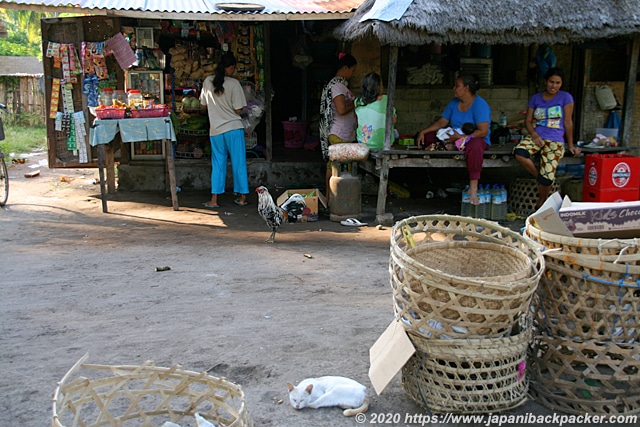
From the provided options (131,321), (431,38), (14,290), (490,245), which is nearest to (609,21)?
(431,38)

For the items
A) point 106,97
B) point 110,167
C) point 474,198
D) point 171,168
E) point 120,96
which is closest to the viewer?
point 474,198

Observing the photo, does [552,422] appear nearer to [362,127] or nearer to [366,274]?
[366,274]

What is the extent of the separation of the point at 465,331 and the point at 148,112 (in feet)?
19.8

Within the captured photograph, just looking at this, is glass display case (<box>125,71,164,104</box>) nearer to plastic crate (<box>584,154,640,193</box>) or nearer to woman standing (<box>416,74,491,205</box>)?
woman standing (<box>416,74,491,205</box>)

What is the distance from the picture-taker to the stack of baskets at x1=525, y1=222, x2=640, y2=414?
123 inches

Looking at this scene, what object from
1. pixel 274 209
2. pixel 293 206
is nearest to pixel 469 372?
pixel 274 209

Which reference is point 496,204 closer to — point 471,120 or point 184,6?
point 471,120

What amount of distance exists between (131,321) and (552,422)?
2854 mm

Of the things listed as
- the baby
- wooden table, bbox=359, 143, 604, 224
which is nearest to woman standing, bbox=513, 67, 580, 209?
wooden table, bbox=359, 143, 604, 224

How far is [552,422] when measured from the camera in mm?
3240

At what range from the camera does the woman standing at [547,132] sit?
25.1 feet

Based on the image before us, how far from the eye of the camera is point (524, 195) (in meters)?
8.38

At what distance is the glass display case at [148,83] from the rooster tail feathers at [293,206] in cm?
311

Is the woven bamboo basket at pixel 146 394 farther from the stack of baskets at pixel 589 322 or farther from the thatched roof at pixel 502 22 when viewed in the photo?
the thatched roof at pixel 502 22
